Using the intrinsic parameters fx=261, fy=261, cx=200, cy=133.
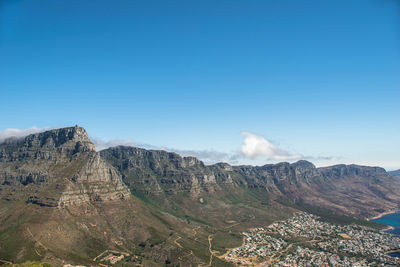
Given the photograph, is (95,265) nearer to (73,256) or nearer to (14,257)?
(73,256)

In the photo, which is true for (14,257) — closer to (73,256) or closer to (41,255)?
(41,255)

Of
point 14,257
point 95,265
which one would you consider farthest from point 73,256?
point 14,257

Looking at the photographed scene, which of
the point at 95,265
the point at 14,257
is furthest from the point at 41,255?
the point at 95,265

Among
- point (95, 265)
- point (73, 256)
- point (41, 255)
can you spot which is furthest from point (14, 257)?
point (95, 265)

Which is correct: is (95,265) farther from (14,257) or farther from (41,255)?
(14,257)
